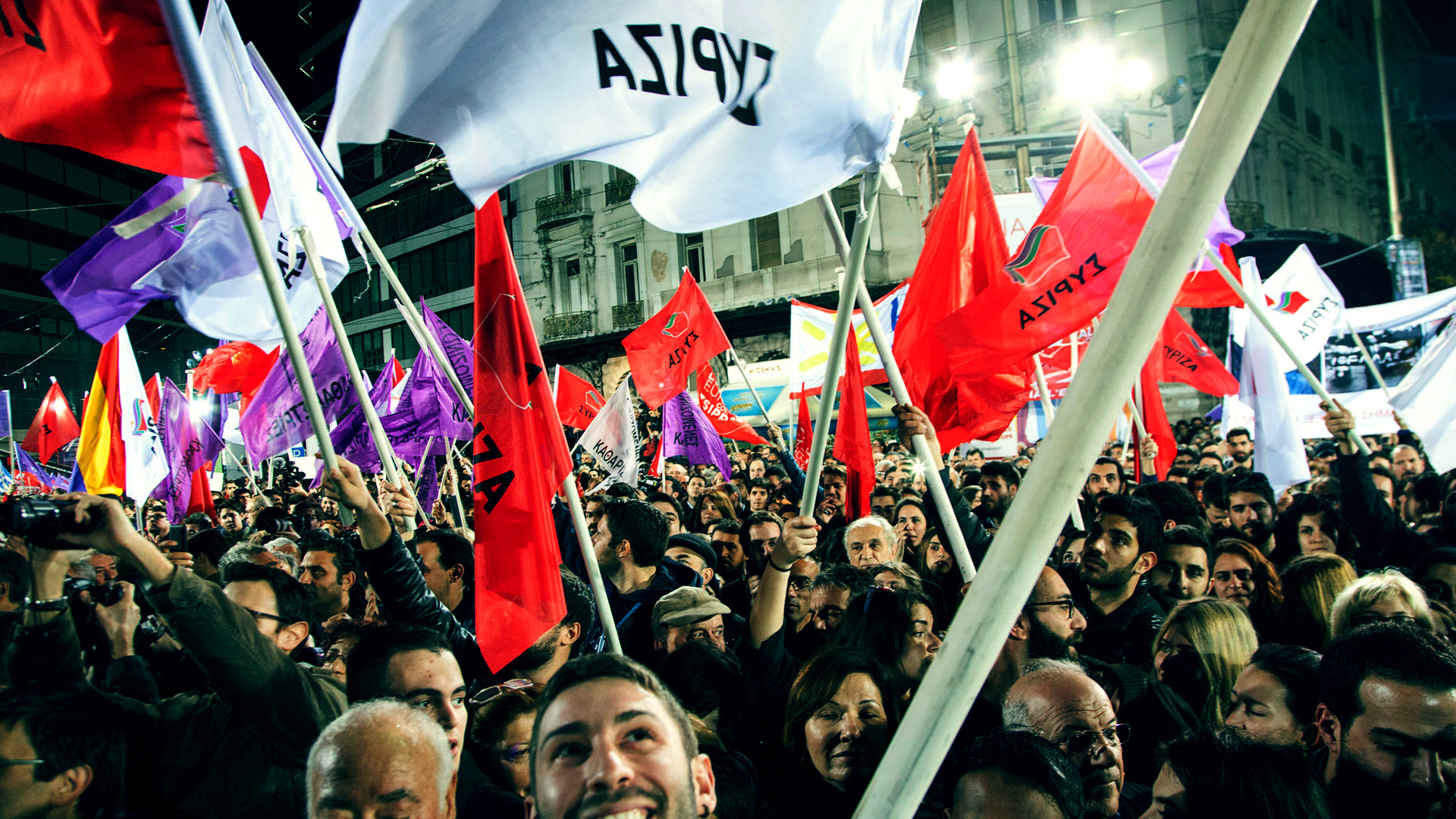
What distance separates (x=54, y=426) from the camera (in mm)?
12156

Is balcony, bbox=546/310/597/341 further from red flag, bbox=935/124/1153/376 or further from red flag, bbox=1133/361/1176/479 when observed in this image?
red flag, bbox=935/124/1153/376

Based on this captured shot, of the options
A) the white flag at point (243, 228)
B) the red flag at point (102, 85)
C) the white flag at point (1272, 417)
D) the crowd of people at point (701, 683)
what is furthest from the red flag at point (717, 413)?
the red flag at point (102, 85)

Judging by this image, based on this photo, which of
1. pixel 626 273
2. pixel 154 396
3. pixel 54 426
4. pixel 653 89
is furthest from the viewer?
pixel 626 273

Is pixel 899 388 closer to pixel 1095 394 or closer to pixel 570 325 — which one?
pixel 1095 394

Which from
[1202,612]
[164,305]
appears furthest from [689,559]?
[164,305]

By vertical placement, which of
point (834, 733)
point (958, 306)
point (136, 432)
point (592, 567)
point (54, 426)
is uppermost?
point (54, 426)

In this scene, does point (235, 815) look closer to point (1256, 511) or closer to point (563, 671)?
point (563, 671)

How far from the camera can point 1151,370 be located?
22.3 feet

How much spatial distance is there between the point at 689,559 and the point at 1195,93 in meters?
19.8

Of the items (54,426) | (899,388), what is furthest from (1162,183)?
(54,426)

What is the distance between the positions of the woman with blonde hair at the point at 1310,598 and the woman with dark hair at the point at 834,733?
1958 millimetres

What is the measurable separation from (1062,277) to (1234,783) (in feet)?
10.1

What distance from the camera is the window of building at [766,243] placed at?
25.6 meters

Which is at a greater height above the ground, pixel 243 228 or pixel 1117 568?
pixel 243 228
